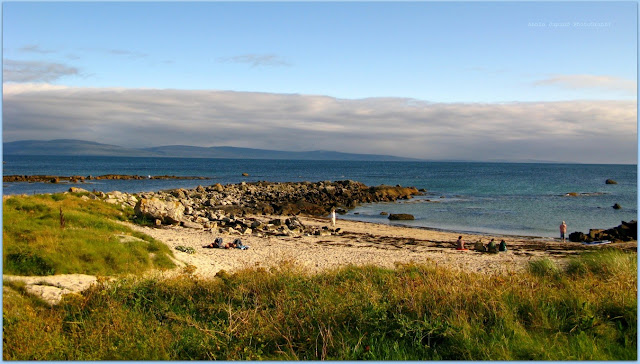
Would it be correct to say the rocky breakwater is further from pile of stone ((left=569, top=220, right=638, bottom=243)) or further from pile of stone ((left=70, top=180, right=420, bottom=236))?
pile of stone ((left=569, top=220, right=638, bottom=243))

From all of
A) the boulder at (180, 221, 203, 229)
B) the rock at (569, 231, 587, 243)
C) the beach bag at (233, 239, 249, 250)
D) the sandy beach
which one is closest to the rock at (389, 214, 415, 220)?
the sandy beach

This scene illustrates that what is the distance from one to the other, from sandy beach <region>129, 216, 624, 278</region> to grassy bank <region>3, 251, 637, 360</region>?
683 cm

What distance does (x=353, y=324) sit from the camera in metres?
7.21

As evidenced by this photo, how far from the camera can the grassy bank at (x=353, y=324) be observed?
6422 millimetres

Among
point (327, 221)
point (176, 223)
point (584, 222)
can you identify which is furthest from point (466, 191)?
point (176, 223)

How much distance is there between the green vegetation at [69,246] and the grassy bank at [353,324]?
3770 millimetres

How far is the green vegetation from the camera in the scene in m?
12.7

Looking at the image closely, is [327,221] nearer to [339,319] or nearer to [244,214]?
[244,214]

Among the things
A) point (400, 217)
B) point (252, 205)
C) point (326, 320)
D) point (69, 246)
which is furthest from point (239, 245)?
point (252, 205)

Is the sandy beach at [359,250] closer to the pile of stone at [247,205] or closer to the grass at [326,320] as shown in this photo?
the pile of stone at [247,205]

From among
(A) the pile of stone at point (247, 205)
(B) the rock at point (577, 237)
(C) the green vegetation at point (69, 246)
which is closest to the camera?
(C) the green vegetation at point (69, 246)

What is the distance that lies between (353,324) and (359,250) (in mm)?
15660

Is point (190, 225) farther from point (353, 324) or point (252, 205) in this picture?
point (353, 324)

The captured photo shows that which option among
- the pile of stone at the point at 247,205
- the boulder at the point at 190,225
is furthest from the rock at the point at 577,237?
the boulder at the point at 190,225
